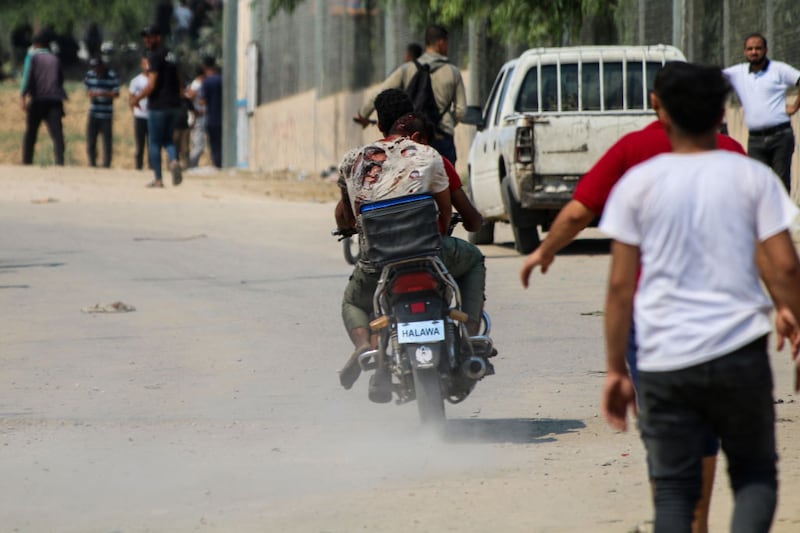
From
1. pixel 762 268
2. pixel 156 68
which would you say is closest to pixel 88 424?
pixel 762 268

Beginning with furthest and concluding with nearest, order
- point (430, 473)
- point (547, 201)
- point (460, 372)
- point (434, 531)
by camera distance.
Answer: point (547, 201) → point (460, 372) → point (430, 473) → point (434, 531)

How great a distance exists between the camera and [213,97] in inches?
1342

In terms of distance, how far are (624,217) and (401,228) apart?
311cm

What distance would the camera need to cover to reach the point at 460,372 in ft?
24.6

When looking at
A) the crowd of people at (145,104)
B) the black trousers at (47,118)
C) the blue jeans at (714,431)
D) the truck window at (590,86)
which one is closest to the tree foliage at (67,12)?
the crowd of people at (145,104)

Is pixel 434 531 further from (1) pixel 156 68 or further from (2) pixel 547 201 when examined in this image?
(1) pixel 156 68

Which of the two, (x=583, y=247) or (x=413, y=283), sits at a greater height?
(x=413, y=283)

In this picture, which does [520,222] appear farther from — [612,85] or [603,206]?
[603,206]

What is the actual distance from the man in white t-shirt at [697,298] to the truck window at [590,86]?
1158cm

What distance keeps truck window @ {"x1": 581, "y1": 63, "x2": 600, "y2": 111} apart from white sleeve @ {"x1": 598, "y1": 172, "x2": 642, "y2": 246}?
11.7 meters

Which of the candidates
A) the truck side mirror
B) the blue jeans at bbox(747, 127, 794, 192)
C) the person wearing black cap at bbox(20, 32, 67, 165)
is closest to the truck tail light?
the truck side mirror

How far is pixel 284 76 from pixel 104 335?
2954 centimetres

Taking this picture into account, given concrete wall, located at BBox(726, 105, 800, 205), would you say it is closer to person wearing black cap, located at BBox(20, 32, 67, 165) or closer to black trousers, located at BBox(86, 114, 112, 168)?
person wearing black cap, located at BBox(20, 32, 67, 165)

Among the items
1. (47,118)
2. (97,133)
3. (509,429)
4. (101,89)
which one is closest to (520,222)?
(509,429)
